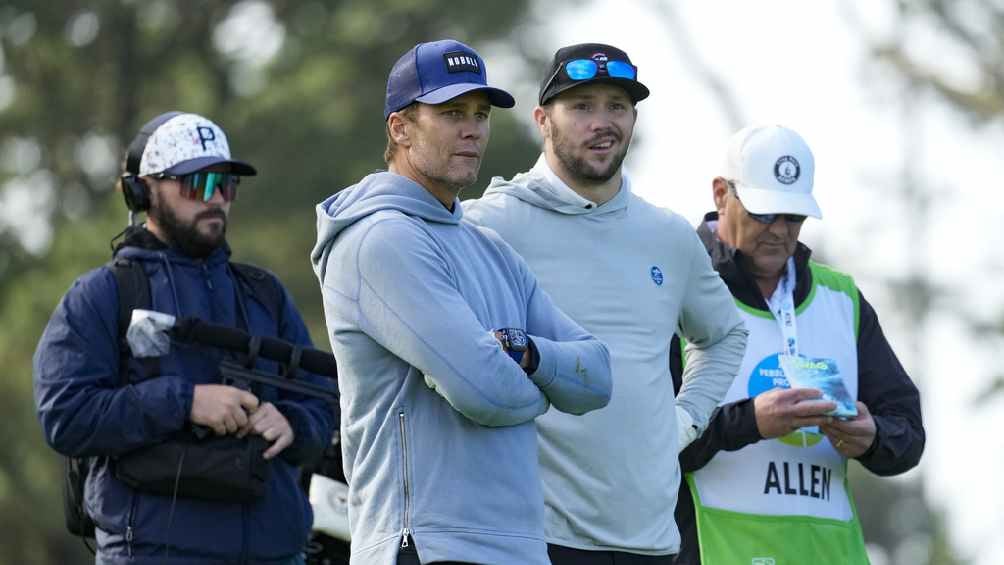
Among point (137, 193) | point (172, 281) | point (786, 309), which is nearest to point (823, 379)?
point (786, 309)

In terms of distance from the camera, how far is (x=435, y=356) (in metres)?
5.41

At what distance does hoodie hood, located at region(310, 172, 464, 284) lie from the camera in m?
5.67

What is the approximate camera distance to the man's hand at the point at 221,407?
7.16 meters

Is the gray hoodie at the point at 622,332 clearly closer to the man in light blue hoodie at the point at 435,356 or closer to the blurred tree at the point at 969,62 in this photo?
the man in light blue hoodie at the point at 435,356

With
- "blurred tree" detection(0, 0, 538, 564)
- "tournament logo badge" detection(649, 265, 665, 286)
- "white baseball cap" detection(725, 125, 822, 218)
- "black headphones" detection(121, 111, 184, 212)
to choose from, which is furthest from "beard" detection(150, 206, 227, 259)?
"blurred tree" detection(0, 0, 538, 564)

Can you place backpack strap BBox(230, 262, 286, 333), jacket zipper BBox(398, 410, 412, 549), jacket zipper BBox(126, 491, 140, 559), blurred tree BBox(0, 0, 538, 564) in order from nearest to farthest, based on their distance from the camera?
jacket zipper BBox(398, 410, 412, 549)
jacket zipper BBox(126, 491, 140, 559)
backpack strap BBox(230, 262, 286, 333)
blurred tree BBox(0, 0, 538, 564)

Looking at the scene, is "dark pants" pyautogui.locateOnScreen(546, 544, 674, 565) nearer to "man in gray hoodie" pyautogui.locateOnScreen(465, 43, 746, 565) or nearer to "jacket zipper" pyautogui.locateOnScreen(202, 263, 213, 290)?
"man in gray hoodie" pyautogui.locateOnScreen(465, 43, 746, 565)

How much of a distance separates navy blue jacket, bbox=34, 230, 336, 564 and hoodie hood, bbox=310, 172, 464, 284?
5.11 ft

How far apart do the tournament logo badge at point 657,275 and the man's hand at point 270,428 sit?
148cm

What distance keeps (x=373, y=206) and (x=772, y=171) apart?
8.53ft

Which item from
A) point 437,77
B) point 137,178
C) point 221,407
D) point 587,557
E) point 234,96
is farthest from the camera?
point 234,96

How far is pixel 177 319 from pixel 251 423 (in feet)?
1.54

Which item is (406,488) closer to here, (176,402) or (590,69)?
(176,402)

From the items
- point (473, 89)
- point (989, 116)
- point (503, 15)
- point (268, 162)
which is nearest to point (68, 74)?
point (268, 162)
